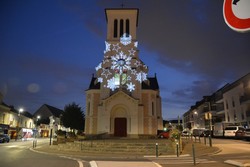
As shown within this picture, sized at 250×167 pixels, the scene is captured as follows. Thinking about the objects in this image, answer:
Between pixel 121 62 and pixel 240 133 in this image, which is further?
pixel 121 62

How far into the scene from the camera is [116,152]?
65.1ft

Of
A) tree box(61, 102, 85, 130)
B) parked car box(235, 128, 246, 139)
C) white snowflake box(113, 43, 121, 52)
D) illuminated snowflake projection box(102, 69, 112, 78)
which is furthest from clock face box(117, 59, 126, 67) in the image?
parked car box(235, 128, 246, 139)

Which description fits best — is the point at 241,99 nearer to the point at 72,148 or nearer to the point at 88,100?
the point at 88,100

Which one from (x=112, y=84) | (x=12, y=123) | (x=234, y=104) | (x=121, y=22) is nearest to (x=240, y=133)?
(x=234, y=104)

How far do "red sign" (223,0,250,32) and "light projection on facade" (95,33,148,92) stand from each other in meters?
35.0

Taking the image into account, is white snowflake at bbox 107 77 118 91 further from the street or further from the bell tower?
the street

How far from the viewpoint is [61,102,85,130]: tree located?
144 ft

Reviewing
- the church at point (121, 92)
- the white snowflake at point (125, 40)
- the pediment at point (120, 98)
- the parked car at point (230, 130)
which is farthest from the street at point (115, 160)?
the white snowflake at point (125, 40)

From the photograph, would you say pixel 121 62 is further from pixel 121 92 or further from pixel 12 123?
Result: pixel 12 123

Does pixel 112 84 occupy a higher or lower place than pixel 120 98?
higher

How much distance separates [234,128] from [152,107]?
546 inches

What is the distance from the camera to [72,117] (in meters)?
43.9

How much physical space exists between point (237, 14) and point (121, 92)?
3364 cm

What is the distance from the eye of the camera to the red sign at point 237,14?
95.6 inches
